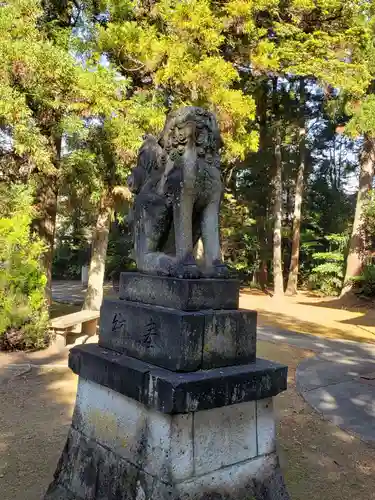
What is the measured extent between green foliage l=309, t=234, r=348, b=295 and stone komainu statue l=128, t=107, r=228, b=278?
18.3m

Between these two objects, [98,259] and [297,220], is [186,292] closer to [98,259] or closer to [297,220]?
[98,259]

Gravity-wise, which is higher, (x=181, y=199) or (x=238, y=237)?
(x=238, y=237)

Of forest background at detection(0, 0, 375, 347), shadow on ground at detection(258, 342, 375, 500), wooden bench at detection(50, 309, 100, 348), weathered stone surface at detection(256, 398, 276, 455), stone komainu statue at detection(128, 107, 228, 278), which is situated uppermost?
forest background at detection(0, 0, 375, 347)

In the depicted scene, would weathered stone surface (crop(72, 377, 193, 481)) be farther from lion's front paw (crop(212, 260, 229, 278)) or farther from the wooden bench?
the wooden bench

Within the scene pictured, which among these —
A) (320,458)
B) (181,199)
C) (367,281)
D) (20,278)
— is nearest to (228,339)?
(181,199)

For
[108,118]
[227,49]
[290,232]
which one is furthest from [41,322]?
[290,232]

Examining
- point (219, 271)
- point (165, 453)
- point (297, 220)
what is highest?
point (297, 220)

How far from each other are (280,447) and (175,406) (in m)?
2.55

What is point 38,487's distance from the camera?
3482mm

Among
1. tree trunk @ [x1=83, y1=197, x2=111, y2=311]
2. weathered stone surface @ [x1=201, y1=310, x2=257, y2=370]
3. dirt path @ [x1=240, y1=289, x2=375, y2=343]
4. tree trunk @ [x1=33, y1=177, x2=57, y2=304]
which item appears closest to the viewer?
weathered stone surface @ [x1=201, y1=310, x2=257, y2=370]

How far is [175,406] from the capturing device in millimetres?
2359

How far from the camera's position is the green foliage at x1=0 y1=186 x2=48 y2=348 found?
765 centimetres

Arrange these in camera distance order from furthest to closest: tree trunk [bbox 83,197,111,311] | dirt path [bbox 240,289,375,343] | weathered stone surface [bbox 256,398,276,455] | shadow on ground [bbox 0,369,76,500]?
dirt path [bbox 240,289,375,343], tree trunk [bbox 83,197,111,311], shadow on ground [bbox 0,369,76,500], weathered stone surface [bbox 256,398,276,455]

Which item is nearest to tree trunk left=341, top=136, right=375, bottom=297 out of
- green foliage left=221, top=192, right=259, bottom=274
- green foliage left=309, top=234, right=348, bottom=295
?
green foliage left=309, top=234, right=348, bottom=295
